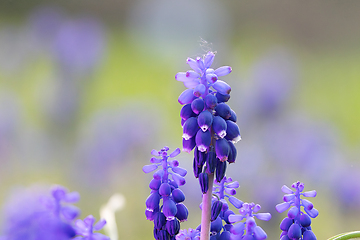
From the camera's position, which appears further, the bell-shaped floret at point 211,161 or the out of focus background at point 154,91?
the out of focus background at point 154,91

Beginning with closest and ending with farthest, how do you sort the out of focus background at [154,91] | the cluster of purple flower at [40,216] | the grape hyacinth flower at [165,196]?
A: the cluster of purple flower at [40,216] → the grape hyacinth flower at [165,196] → the out of focus background at [154,91]

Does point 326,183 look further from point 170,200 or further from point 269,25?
point 170,200

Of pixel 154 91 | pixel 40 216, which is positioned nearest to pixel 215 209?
pixel 40 216

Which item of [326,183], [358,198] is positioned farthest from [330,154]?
[358,198]

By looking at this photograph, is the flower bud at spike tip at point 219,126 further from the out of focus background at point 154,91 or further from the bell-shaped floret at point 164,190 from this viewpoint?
the out of focus background at point 154,91

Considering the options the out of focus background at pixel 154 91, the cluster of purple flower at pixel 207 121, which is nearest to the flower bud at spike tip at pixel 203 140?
the cluster of purple flower at pixel 207 121

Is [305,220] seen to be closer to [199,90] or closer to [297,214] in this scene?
[297,214]

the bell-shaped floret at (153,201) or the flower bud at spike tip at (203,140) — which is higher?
the flower bud at spike tip at (203,140)
